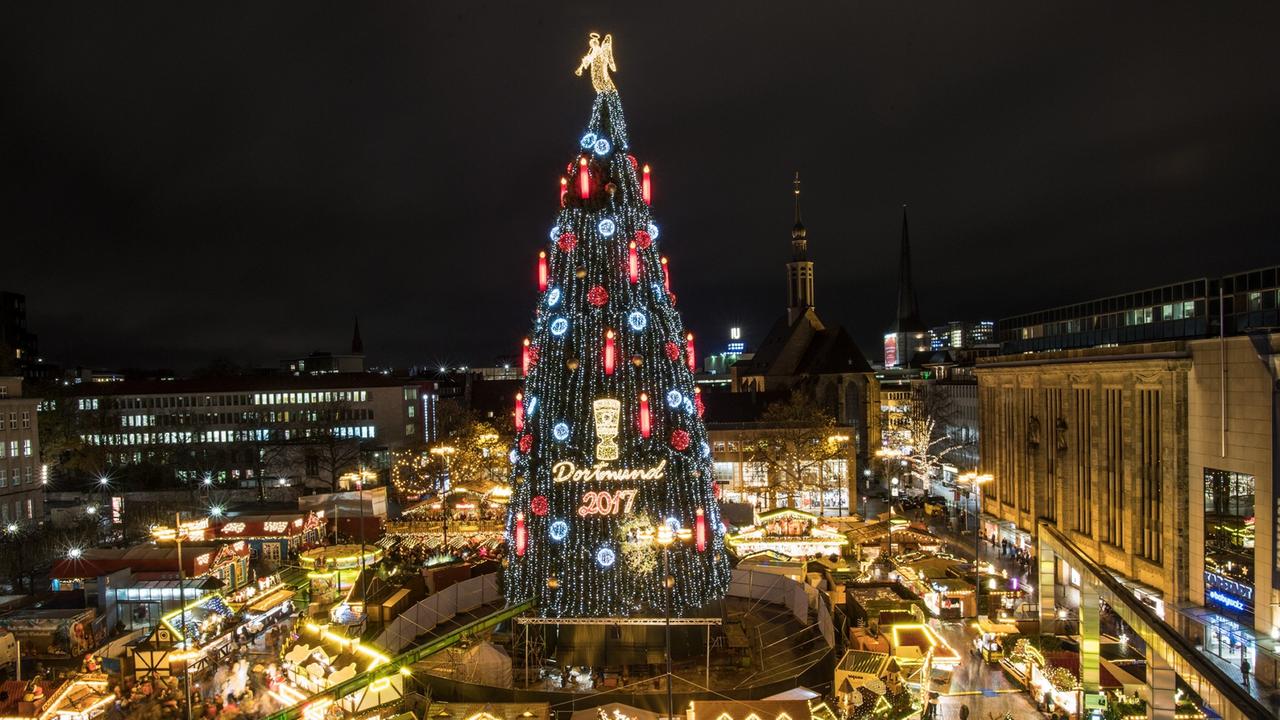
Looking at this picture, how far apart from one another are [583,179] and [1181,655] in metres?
16.6

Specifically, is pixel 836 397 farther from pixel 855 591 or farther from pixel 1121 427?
pixel 855 591

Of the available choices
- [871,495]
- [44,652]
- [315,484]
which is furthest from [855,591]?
[315,484]

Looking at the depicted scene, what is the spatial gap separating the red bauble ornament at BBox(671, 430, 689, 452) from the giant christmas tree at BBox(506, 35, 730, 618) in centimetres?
4

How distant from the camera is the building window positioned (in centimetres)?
2342

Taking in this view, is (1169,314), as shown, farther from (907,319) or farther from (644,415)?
(907,319)

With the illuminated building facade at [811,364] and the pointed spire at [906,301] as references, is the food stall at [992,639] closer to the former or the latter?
the illuminated building facade at [811,364]

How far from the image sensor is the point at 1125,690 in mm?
19500

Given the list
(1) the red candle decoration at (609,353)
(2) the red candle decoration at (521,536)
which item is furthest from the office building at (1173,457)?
(2) the red candle decoration at (521,536)

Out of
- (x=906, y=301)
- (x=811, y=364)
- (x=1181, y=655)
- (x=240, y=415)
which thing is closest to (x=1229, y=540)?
(x=1181, y=655)

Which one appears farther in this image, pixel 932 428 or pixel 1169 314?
pixel 932 428

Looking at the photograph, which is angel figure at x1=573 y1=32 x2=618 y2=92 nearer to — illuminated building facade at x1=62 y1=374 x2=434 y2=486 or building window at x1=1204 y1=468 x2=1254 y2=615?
building window at x1=1204 y1=468 x2=1254 y2=615

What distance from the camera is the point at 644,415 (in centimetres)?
2028

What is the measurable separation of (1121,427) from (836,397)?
130 feet

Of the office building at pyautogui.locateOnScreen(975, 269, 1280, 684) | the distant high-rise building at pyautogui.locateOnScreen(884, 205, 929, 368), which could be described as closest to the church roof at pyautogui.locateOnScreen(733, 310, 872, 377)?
the office building at pyautogui.locateOnScreen(975, 269, 1280, 684)
